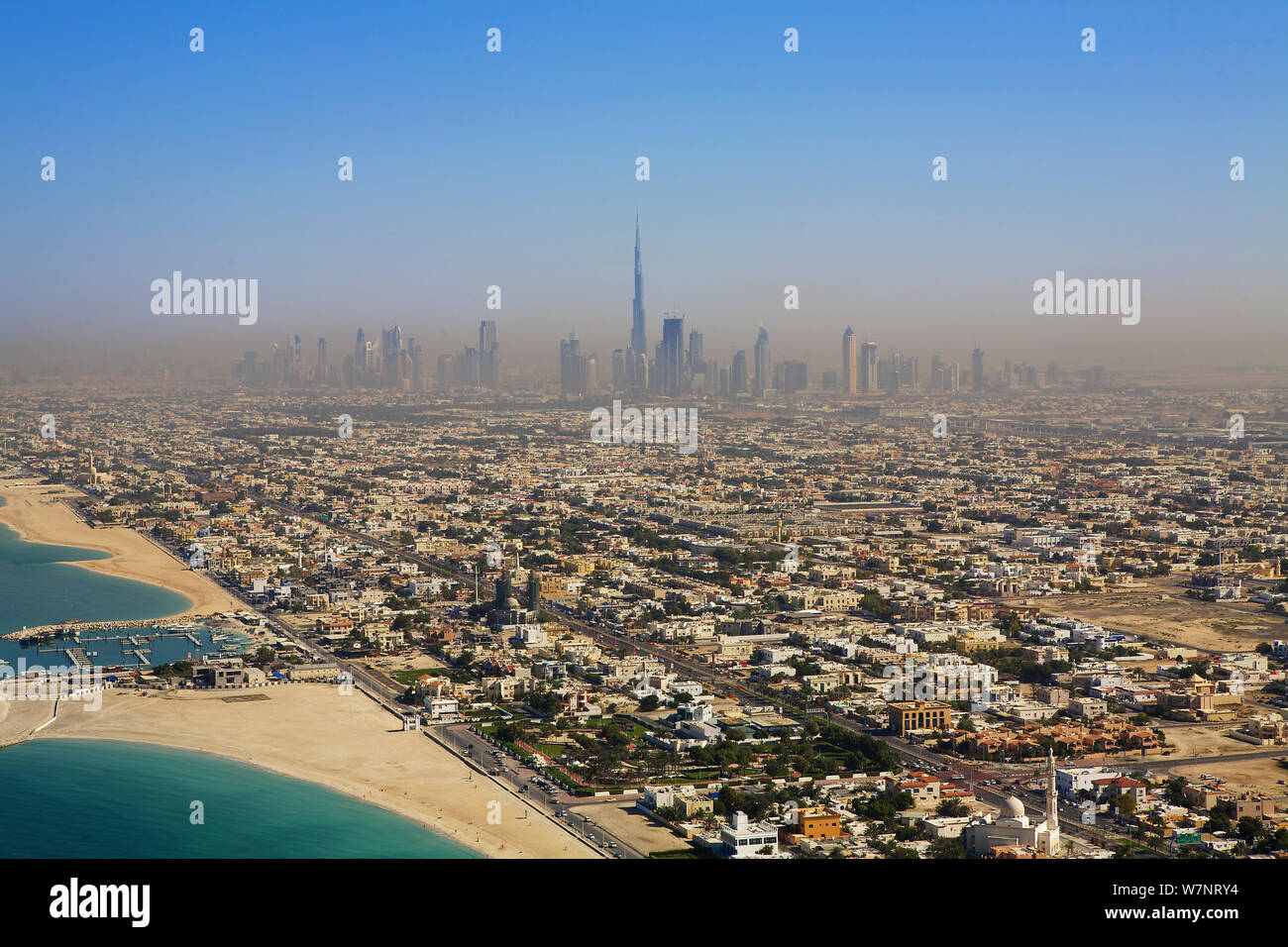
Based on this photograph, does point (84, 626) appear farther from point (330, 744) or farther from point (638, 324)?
point (638, 324)

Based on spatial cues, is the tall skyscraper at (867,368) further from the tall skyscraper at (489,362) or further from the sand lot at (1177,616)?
the sand lot at (1177,616)

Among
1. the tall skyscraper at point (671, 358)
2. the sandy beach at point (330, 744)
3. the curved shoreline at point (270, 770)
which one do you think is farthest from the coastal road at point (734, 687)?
the tall skyscraper at point (671, 358)

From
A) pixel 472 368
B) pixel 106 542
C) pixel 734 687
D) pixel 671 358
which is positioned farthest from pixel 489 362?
pixel 734 687

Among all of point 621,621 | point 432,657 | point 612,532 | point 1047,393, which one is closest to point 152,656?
point 432,657

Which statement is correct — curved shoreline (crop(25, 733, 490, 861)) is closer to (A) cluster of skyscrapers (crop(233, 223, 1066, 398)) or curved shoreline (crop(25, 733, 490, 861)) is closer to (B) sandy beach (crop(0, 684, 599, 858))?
(B) sandy beach (crop(0, 684, 599, 858))

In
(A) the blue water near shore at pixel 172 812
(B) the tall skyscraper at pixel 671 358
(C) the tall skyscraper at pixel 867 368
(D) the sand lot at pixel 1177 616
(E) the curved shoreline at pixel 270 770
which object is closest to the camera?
(A) the blue water near shore at pixel 172 812

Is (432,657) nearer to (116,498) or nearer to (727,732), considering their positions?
(727,732)
